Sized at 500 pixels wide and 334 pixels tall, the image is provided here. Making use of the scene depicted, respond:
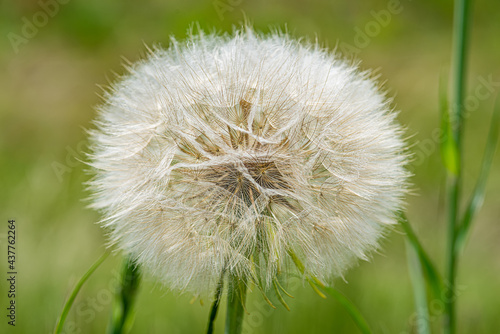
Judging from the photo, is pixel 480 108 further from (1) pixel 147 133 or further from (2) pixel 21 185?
(1) pixel 147 133

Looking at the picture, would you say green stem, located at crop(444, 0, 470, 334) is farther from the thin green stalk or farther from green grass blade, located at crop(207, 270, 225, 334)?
the thin green stalk

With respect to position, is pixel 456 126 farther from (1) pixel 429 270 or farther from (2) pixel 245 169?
(2) pixel 245 169

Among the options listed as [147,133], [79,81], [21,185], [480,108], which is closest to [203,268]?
[147,133]

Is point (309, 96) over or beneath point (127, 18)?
beneath

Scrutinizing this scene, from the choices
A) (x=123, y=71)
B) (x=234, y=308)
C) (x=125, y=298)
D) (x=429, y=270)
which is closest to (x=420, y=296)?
(x=429, y=270)

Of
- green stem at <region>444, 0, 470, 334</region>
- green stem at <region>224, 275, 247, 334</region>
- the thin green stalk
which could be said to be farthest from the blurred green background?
the thin green stalk

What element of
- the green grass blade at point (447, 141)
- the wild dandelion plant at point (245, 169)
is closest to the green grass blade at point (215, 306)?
the wild dandelion plant at point (245, 169)
